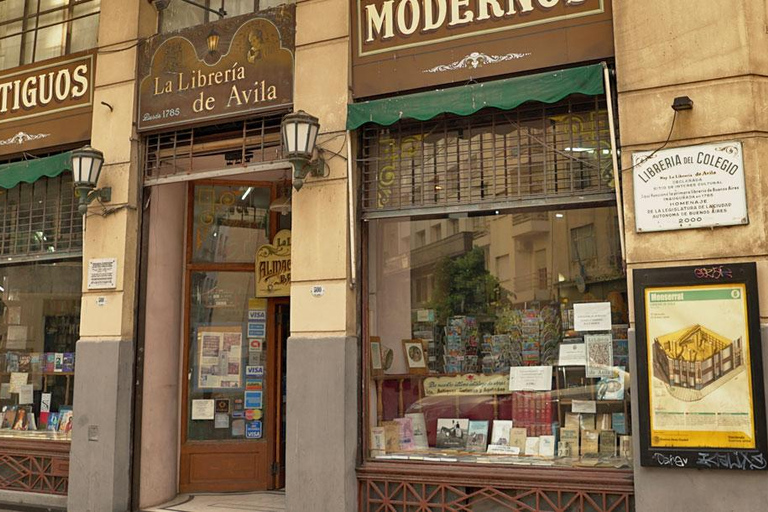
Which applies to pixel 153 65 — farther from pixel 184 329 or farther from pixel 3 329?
pixel 3 329

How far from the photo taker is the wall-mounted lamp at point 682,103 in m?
6.71

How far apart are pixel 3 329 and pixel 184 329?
2.72 metres

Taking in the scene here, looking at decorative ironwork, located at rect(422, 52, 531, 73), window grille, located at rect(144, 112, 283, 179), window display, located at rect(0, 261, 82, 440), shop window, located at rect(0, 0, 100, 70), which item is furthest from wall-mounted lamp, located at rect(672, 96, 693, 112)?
shop window, located at rect(0, 0, 100, 70)

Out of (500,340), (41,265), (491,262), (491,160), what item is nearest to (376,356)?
(500,340)

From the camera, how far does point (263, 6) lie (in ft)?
30.6

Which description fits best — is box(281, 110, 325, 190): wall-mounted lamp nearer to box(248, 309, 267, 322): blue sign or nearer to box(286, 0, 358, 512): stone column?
box(286, 0, 358, 512): stone column

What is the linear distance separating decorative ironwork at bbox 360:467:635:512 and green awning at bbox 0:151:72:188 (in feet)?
17.4

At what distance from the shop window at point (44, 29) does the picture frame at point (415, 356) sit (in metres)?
5.82

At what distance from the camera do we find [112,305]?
9.25m

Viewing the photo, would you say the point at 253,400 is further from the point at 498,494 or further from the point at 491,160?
the point at 491,160

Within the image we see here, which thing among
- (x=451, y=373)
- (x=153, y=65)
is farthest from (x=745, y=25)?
(x=153, y=65)

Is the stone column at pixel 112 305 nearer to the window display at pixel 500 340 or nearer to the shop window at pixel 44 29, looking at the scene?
the shop window at pixel 44 29

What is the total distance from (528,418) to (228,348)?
4.42 metres

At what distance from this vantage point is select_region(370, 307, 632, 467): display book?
7.31 metres
